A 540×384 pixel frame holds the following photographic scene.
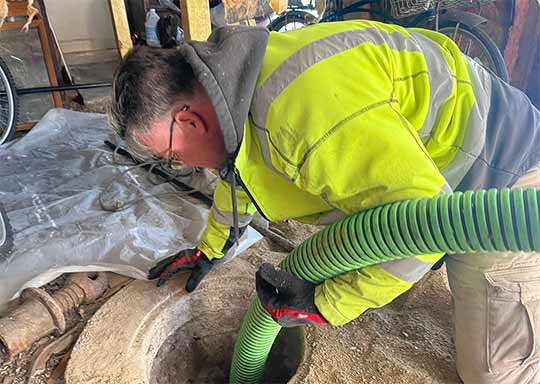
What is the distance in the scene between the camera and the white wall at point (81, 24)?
5051 millimetres

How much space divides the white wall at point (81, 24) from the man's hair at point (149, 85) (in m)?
4.44

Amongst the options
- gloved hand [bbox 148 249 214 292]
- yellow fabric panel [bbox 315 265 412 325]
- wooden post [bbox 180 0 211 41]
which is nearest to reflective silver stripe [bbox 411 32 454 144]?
yellow fabric panel [bbox 315 265 412 325]

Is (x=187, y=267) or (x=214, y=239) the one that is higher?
(x=214, y=239)

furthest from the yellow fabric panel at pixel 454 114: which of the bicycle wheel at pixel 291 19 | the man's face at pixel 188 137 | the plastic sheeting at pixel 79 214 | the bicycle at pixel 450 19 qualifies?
the bicycle wheel at pixel 291 19

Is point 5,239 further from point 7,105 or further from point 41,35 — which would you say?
point 41,35

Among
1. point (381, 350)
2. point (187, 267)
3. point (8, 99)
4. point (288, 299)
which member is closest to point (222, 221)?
point (187, 267)

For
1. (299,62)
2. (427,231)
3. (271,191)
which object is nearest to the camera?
(427,231)

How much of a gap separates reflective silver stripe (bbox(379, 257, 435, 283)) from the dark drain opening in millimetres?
688

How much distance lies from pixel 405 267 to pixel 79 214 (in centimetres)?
166

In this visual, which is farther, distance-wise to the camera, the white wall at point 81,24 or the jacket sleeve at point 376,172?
the white wall at point 81,24

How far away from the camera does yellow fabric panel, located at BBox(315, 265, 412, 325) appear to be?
48.8 inches

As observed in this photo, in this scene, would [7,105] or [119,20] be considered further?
[7,105]

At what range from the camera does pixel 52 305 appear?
5.39ft

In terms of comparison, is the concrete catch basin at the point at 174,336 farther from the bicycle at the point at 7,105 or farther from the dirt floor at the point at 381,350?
the bicycle at the point at 7,105
